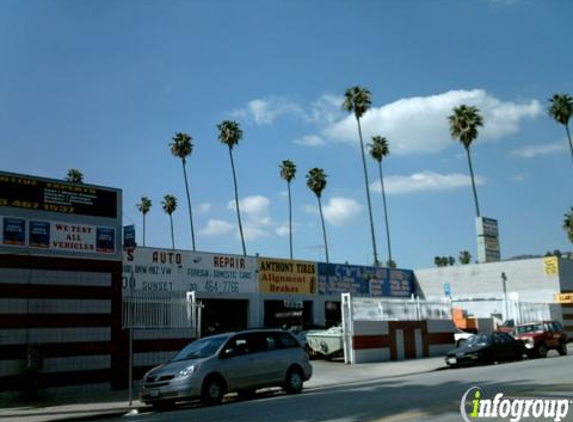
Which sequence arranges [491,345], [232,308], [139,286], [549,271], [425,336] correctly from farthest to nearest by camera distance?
[549,271], [232,308], [139,286], [425,336], [491,345]

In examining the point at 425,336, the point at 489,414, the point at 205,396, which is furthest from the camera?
the point at 425,336

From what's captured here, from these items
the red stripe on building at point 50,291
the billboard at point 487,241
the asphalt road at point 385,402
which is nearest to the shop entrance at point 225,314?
the red stripe on building at point 50,291

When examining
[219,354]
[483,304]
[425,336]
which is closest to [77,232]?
[219,354]

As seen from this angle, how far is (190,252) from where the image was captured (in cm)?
3872

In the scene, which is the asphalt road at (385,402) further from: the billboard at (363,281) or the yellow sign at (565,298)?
the yellow sign at (565,298)

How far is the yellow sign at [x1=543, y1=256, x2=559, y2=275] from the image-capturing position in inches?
1988

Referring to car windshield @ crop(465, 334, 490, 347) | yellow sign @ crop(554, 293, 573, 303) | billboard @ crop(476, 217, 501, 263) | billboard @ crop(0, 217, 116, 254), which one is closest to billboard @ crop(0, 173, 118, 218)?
billboard @ crop(0, 217, 116, 254)

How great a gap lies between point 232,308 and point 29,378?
79.6 feet

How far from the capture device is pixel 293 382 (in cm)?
1819

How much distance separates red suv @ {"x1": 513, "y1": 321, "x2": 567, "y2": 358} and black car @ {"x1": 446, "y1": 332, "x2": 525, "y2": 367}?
1.65m

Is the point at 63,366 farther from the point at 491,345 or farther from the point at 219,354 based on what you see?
the point at 491,345

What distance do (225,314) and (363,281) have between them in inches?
448

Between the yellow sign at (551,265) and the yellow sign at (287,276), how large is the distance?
17704 millimetres

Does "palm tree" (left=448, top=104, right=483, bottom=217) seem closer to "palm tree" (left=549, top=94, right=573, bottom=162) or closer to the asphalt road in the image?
"palm tree" (left=549, top=94, right=573, bottom=162)
